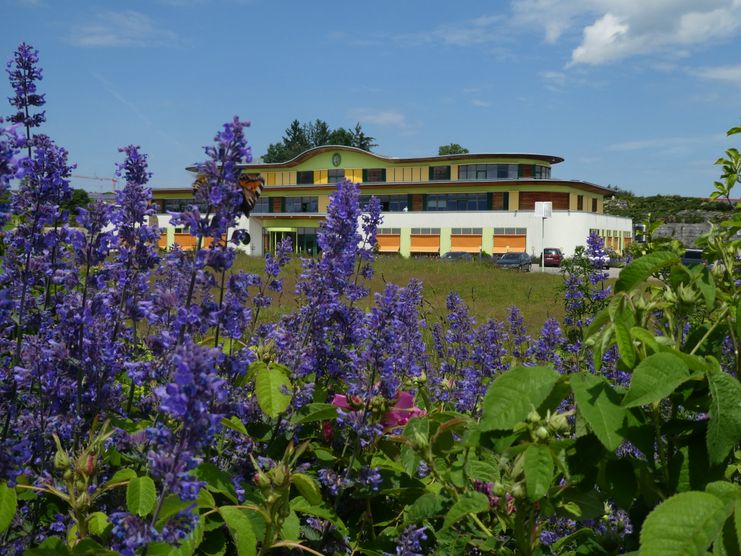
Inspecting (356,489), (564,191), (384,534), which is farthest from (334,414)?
(564,191)

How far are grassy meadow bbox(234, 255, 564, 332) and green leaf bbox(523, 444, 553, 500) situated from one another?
972 centimetres

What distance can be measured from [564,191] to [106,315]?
55556 mm

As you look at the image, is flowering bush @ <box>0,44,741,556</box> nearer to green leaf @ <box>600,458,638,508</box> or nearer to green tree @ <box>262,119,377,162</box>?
green leaf @ <box>600,458,638,508</box>

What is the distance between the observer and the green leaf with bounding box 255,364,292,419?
2273 millimetres

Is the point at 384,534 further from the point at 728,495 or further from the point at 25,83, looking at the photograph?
the point at 25,83

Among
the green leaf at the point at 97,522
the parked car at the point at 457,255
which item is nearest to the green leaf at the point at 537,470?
the green leaf at the point at 97,522

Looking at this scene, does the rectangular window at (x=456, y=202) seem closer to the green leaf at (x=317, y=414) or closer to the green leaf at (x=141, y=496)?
the green leaf at (x=317, y=414)

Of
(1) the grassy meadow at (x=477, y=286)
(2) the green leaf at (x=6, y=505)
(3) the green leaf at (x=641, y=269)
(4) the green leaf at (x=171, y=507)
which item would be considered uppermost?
(3) the green leaf at (x=641, y=269)

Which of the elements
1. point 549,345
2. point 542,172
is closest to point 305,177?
point 542,172

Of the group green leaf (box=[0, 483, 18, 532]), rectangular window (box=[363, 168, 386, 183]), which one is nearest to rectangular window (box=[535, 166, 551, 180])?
rectangular window (box=[363, 168, 386, 183])

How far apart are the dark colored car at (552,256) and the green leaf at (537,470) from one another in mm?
48509

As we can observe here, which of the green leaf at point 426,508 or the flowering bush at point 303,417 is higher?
the flowering bush at point 303,417

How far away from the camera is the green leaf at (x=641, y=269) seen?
5.81ft

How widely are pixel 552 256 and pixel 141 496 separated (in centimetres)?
5067
